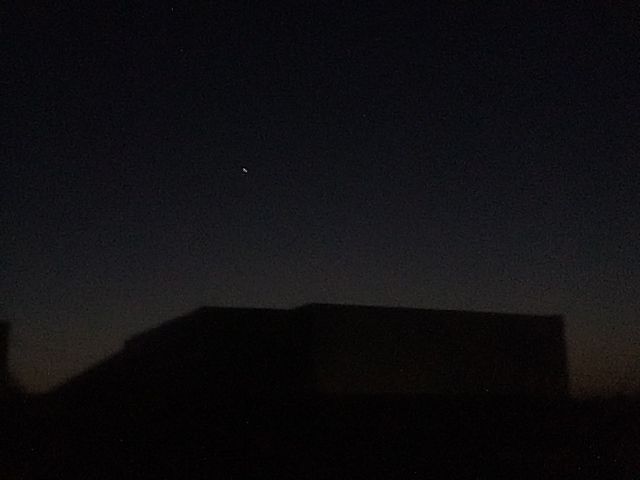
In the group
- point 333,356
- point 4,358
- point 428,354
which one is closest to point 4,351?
point 4,358

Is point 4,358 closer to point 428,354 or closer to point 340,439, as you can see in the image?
point 340,439

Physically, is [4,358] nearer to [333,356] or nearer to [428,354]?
[333,356]

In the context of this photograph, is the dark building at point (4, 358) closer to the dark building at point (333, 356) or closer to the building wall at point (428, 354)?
the dark building at point (333, 356)

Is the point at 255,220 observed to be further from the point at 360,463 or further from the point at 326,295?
the point at 360,463

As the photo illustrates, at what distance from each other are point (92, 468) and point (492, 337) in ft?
1.99

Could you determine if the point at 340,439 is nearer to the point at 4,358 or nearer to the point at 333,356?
the point at 333,356

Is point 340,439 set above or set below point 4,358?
below

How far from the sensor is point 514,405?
1.26m

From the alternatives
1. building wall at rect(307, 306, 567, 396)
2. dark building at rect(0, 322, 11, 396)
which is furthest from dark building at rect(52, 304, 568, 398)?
dark building at rect(0, 322, 11, 396)

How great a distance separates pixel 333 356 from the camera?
1269 mm

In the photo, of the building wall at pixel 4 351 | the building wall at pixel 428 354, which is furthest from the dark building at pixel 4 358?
the building wall at pixel 428 354

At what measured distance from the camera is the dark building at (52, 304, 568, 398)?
4.16 feet

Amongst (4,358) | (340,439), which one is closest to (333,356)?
(340,439)

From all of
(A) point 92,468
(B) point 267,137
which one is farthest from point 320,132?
(A) point 92,468
